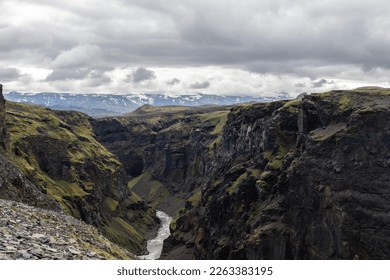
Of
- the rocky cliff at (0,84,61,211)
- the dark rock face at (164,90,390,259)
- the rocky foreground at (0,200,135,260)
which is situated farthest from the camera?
the dark rock face at (164,90,390,259)

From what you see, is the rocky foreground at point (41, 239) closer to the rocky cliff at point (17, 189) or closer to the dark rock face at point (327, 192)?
the rocky cliff at point (17, 189)

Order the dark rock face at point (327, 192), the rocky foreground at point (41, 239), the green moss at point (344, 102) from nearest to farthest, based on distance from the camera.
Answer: the rocky foreground at point (41, 239) → the dark rock face at point (327, 192) → the green moss at point (344, 102)

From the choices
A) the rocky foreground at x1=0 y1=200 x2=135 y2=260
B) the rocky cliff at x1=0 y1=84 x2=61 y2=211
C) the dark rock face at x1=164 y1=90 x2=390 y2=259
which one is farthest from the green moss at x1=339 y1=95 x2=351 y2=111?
the rocky foreground at x1=0 y1=200 x2=135 y2=260

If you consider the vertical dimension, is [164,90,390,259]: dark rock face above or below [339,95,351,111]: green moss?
below

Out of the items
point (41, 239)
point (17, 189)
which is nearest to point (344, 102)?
point (17, 189)

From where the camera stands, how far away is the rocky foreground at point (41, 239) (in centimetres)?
3231

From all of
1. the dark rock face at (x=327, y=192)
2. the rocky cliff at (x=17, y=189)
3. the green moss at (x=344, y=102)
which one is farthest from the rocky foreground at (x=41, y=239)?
the green moss at (x=344, y=102)

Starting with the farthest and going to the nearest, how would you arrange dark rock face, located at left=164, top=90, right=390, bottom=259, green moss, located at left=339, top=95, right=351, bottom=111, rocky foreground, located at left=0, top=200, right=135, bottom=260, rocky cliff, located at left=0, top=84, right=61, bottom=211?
green moss, located at left=339, top=95, right=351, bottom=111
dark rock face, located at left=164, top=90, right=390, bottom=259
rocky cliff, located at left=0, top=84, right=61, bottom=211
rocky foreground, located at left=0, top=200, right=135, bottom=260

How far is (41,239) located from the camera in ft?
121

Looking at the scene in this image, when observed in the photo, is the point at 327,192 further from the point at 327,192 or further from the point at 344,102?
the point at 344,102

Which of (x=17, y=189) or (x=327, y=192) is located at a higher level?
(x=17, y=189)

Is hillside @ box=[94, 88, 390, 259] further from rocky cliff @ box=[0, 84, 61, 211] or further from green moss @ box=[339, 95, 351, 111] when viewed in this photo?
rocky cliff @ box=[0, 84, 61, 211]

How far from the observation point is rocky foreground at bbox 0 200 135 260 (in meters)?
32.3
